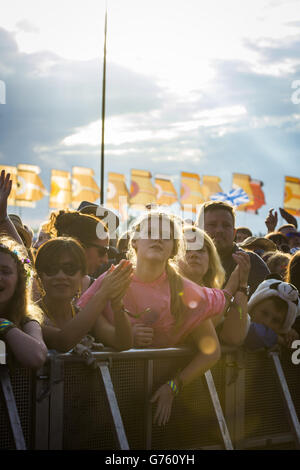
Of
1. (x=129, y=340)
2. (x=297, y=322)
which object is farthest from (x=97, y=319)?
(x=297, y=322)

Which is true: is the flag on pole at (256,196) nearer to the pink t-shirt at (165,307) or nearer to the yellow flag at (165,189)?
the yellow flag at (165,189)

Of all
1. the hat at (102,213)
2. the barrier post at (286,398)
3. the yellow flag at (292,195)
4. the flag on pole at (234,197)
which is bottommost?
the barrier post at (286,398)

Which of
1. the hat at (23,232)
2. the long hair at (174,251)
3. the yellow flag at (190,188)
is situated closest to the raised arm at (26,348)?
the long hair at (174,251)

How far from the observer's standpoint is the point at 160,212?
3527mm

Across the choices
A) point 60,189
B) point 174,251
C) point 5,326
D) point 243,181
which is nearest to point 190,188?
point 243,181

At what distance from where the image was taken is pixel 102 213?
4.92 meters

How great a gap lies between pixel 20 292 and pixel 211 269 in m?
1.42

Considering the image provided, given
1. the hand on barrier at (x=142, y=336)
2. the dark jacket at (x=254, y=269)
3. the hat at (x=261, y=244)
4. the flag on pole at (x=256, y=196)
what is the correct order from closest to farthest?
the hand on barrier at (x=142, y=336), the dark jacket at (x=254, y=269), the hat at (x=261, y=244), the flag on pole at (x=256, y=196)

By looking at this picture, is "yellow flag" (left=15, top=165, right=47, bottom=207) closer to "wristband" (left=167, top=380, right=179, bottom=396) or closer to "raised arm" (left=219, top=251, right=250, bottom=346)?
"raised arm" (left=219, top=251, right=250, bottom=346)

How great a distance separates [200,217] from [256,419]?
1956mm

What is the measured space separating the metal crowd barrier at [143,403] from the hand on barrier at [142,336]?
0.14 meters

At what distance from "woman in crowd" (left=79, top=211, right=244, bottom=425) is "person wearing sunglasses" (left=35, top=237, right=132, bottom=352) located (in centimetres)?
12

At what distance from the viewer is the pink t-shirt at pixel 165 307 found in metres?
3.29

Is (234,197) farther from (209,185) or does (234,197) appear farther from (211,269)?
(209,185)
